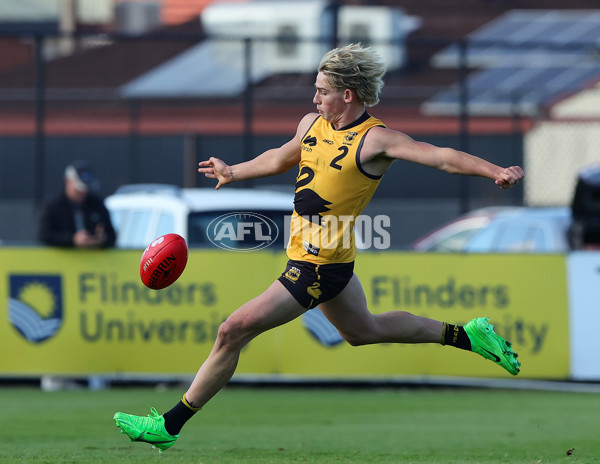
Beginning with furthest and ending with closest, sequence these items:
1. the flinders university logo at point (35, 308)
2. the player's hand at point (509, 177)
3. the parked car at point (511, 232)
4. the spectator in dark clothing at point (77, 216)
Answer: the parked car at point (511, 232)
the spectator in dark clothing at point (77, 216)
the flinders university logo at point (35, 308)
the player's hand at point (509, 177)

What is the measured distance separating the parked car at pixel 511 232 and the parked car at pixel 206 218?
228cm

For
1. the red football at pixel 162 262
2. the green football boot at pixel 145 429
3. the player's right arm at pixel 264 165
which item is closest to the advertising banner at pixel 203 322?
the red football at pixel 162 262

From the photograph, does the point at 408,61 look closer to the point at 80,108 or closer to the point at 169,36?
the point at 80,108

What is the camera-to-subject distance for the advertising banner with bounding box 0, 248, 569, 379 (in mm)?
12789

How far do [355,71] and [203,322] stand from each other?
6.13 meters

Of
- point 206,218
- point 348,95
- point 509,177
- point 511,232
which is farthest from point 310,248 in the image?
point 511,232

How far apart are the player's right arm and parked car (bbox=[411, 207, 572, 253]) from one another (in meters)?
6.78

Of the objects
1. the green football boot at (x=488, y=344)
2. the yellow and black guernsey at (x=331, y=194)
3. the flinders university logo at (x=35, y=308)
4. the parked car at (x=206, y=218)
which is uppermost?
the yellow and black guernsey at (x=331, y=194)

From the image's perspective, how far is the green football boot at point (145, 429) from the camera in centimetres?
710

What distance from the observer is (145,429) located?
7102mm

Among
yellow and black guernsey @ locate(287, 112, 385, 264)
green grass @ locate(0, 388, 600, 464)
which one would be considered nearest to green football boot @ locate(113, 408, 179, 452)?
green grass @ locate(0, 388, 600, 464)

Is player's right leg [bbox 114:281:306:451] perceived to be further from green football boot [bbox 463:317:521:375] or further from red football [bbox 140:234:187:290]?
green football boot [bbox 463:317:521:375]

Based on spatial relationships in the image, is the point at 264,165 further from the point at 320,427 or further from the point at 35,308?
the point at 35,308

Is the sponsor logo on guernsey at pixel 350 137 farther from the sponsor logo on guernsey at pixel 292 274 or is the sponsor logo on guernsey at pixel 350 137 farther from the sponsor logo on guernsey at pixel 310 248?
the sponsor logo on guernsey at pixel 292 274
